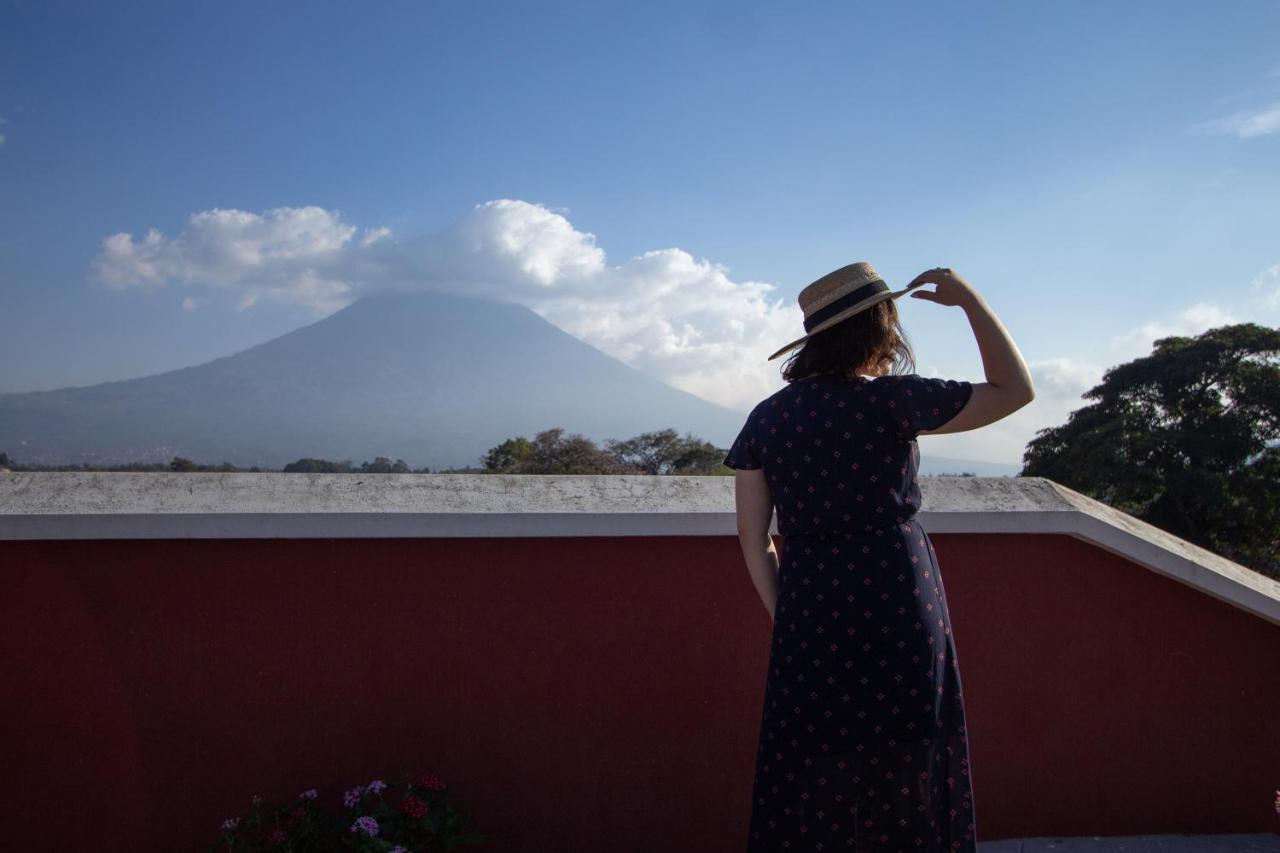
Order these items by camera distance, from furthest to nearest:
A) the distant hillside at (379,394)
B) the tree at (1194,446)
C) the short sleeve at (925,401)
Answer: the distant hillside at (379,394) → the tree at (1194,446) → the short sleeve at (925,401)

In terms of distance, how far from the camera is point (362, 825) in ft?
6.92

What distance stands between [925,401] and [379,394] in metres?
113

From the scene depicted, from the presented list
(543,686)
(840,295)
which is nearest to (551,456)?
(543,686)

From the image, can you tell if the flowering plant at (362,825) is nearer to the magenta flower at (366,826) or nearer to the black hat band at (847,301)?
the magenta flower at (366,826)

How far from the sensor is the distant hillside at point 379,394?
187ft

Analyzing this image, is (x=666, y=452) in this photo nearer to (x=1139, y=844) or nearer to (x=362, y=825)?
(x=1139, y=844)

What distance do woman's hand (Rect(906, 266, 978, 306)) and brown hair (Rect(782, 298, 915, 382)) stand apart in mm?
79

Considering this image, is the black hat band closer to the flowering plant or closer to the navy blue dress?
the navy blue dress

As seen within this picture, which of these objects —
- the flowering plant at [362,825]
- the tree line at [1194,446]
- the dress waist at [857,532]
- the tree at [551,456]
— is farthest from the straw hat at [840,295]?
the tree line at [1194,446]

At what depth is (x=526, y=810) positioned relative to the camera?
2479 mm

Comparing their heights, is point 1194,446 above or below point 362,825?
above

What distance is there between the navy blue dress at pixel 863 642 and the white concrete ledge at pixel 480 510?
2.26 ft

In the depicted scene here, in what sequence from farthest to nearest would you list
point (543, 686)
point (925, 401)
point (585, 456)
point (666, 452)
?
point (666, 452), point (585, 456), point (543, 686), point (925, 401)

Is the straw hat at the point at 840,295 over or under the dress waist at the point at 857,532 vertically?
over
